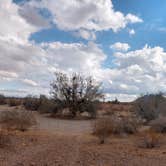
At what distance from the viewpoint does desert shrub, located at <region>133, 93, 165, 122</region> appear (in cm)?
3530

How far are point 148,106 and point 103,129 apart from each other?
1688cm

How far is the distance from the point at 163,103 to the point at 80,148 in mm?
20463

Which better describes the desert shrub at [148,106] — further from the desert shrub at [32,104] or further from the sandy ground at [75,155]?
the desert shrub at [32,104]

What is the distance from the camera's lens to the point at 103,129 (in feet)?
66.8

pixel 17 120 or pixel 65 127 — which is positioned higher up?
pixel 17 120

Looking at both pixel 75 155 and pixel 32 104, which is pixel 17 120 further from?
pixel 32 104

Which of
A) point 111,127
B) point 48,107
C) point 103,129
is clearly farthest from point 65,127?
point 48,107

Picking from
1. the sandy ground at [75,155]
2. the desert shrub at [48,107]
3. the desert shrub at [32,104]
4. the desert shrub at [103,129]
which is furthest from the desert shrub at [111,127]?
the desert shrub at [32,104]

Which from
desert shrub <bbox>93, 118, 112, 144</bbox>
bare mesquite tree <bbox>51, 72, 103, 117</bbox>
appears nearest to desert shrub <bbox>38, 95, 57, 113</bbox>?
bare mesquite tree <bbox>51, 72, 103, 117</bbox>

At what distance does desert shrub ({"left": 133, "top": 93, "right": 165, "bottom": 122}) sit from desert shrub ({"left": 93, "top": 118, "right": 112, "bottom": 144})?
14512 mm

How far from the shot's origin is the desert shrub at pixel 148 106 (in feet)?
116

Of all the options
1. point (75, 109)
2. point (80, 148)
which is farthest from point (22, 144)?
point (75, 109)

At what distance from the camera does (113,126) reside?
22016mm

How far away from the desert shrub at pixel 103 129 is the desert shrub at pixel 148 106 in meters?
14.5
